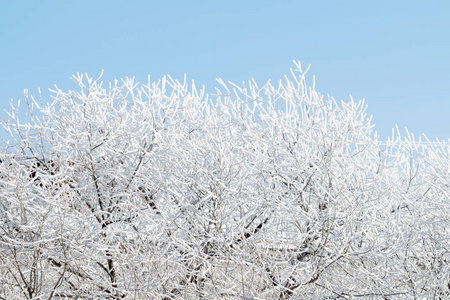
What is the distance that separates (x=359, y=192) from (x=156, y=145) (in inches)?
113

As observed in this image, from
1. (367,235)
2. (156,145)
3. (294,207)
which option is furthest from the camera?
(156,145)

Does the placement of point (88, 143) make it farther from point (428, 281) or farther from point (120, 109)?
point (428, 281)

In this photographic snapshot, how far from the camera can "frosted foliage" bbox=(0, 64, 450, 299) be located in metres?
6.32

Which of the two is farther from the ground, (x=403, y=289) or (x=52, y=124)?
(x=52, y=124)

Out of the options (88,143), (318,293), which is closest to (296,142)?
(318,293)

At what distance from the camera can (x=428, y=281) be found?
7195mm

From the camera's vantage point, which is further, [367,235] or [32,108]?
[32,108]

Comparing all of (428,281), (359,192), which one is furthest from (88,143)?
(428,281)

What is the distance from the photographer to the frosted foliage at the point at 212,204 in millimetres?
6324

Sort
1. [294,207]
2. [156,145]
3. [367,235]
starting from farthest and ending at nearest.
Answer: [156,145] → [367,235] → [294,207]

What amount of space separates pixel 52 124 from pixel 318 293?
467cm

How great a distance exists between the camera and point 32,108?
763cm

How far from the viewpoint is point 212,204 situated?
21.1 ft

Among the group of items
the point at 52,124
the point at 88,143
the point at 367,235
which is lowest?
the point at 367,235
